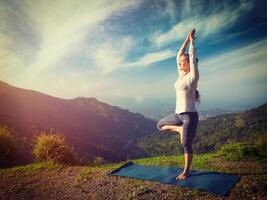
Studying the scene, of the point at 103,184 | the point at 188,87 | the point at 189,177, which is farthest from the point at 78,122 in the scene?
the point at 188,87

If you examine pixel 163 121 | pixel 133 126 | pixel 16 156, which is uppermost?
pixel 133 126

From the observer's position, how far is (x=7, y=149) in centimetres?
743

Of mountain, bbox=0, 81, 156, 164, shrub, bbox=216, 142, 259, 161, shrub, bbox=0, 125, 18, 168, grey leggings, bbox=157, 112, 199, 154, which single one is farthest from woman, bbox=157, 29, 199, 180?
shrub, bbox=0, 125, 18, 168

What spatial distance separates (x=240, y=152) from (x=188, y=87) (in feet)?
8.83

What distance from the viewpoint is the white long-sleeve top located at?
4.32 m

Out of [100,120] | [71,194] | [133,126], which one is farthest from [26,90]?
[133,126]

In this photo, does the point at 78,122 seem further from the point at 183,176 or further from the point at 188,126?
the point at 188,126

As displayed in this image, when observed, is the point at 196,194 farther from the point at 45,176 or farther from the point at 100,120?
the point at 100,120

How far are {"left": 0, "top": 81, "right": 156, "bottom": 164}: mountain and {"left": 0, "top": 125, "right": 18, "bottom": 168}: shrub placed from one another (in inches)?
14.0

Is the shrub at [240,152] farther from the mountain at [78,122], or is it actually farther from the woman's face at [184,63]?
the mountain at [78,122]

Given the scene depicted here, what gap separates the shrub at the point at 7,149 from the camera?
7363mm

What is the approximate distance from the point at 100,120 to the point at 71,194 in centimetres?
8744

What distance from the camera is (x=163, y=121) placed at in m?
5.04

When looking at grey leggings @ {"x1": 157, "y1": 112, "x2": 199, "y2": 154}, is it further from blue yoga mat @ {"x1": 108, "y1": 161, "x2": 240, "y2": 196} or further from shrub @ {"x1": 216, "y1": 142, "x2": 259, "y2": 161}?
shrub @ {"x1": 216, "y1": 142, "x2": 259, "y2": 161}
